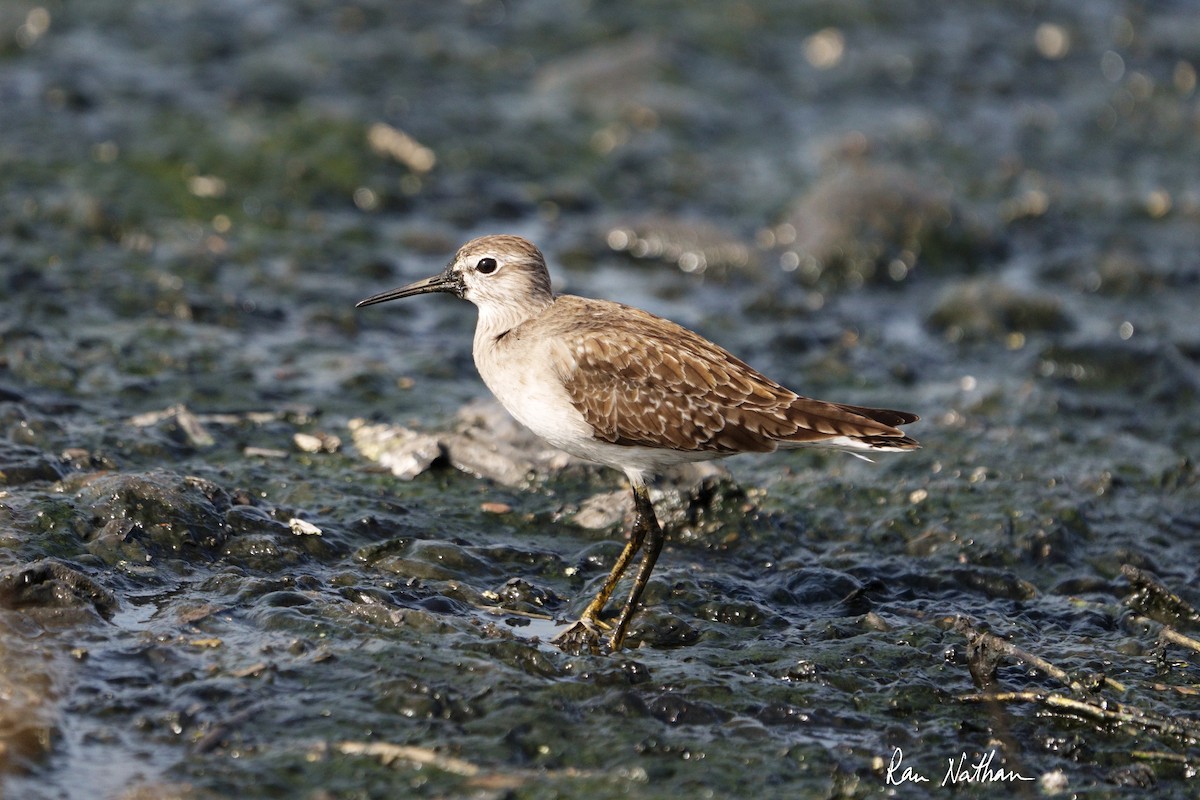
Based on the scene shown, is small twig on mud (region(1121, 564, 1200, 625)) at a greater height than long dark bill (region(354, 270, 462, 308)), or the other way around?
long dark bill (region(354, 270, 462, 308))

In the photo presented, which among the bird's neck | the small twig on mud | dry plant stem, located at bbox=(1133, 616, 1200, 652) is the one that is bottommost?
the small twig on mud

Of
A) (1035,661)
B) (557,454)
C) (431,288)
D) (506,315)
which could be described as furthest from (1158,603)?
(431,288)

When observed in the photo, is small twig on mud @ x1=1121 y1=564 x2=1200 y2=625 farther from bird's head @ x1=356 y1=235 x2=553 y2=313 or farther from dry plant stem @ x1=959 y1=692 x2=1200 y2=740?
bird's head @ x1=356 y1=235 x2=553 y2=313

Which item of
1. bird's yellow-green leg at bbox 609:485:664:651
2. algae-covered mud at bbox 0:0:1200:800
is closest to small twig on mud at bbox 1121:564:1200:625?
algae-covered mud at bbox 0:0:1200:800

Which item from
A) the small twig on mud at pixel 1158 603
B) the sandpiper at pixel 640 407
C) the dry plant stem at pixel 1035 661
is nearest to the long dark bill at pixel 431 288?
the sandpiper at pixel 640 407

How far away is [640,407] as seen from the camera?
7.20 metres

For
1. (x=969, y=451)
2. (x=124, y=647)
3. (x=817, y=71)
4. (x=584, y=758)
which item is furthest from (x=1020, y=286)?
(x=124, y=647)

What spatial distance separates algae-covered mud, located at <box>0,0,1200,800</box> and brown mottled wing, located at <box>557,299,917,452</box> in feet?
3.01

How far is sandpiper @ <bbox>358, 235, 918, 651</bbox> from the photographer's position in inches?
282

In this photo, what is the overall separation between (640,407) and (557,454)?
1.70 metres

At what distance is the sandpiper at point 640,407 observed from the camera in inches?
282

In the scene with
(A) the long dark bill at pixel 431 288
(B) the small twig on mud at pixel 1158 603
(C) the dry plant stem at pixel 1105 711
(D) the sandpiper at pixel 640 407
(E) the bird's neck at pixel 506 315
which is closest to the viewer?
(C) the dry plant stem at pixel 1105 711

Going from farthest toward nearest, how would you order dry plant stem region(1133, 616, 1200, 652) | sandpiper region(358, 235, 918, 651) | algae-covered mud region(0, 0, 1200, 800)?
sandpiper region(358, 235, 918, 651) → dry plant stem region(1133, 616, 1200, 652) → algae-covered mud region(0, 0, 1200, 800)

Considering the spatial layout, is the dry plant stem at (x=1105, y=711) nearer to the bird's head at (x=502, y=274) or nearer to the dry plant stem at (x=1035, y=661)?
the dry plant stem at (x=1035, y=661)
